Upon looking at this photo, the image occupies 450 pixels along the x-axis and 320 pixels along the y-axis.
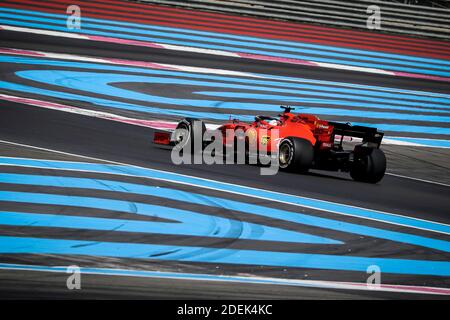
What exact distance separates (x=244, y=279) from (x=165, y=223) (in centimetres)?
196

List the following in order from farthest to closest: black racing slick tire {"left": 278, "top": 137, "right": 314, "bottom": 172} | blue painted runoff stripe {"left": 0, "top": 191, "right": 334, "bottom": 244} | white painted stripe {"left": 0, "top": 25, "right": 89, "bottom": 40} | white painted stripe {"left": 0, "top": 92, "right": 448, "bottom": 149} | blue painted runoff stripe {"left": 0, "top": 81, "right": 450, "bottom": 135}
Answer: white painted stripe {"left": 0, "top": 25, "right": 89, "bottom": 40}
blue painted runoff stripe {"left": 0, "top": 81, "right": 450, "bottom": 135}
white painted stripe {"left": 0, "top": 92, "right": 448, "bottom": 149}
black racing slick tire {"left": 278, "top": 137, "right": 314, "bottom": 172}
blue painted runoff stripe {"left": 0, "top": 191, "right": 334, "bottom": 244}

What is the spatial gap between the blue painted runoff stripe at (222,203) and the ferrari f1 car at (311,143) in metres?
2.55

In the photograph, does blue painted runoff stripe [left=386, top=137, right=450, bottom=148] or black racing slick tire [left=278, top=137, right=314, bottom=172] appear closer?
black racing slick tire [left=278, top=137, right=314, bottom=172]

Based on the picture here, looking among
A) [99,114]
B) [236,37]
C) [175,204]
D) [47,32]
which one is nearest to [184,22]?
[236,37]

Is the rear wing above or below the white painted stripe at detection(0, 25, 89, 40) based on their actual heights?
below

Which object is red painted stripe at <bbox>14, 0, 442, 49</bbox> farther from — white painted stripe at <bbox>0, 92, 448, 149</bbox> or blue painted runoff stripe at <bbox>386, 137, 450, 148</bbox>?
white painted stripe at <bbox>0, 92, 448, 149</bbox>

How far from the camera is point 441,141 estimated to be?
19.6 metres

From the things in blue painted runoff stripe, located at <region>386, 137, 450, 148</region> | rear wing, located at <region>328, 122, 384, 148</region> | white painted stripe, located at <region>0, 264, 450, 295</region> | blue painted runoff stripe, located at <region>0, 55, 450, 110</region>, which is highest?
blue painted runoff stripe, located at <region>0, 55, 450, 110</region>

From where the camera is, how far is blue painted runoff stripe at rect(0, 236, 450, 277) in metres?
8.09

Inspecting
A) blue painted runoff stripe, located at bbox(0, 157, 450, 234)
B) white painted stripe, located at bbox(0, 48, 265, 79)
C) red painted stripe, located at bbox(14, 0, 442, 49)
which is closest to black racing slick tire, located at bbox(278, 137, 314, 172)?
blue painted runoff stripe, located at bbox(0, 157, 450, 234)

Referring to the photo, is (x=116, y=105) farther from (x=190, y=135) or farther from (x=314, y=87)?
(x=314, y=87)

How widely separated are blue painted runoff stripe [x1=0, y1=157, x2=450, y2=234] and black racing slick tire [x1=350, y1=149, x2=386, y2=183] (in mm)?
2118

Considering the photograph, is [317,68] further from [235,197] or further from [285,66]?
[235,197]
